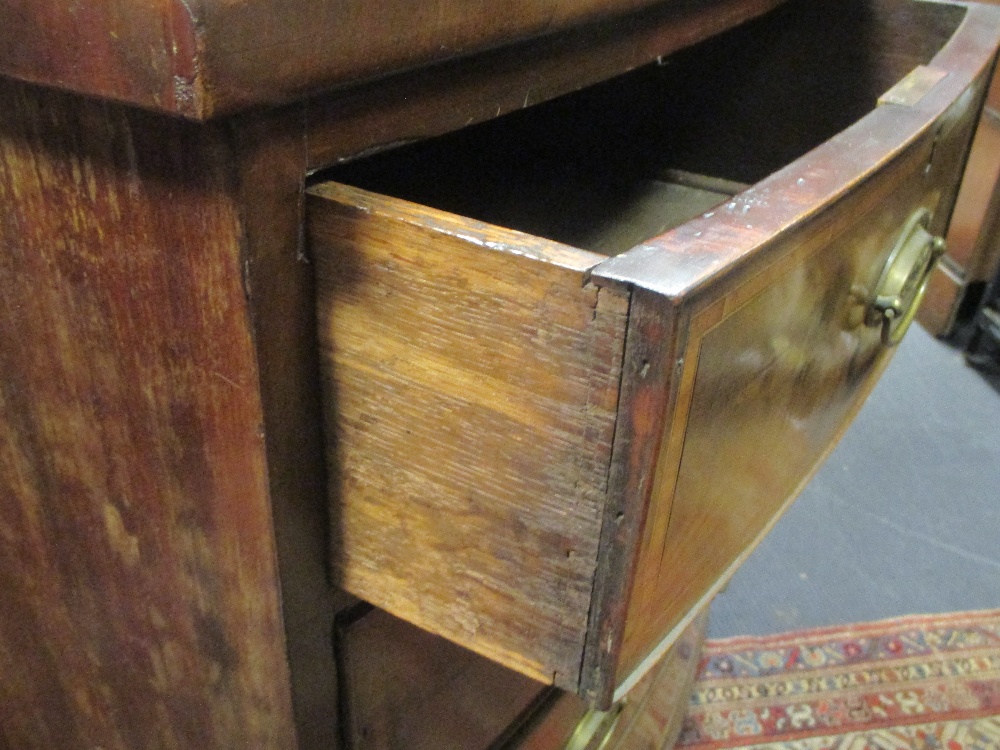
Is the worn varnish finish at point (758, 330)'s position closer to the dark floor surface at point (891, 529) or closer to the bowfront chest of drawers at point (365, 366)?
the bowfront chest of drawers at point (365, 366)

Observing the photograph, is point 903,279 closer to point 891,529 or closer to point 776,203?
point 776,203

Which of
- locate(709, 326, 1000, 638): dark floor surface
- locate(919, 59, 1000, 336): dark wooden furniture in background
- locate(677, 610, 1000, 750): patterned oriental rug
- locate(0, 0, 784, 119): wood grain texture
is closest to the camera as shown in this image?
locate(0, 0, 784, 119): wood grain texture

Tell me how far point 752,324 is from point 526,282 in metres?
0.10

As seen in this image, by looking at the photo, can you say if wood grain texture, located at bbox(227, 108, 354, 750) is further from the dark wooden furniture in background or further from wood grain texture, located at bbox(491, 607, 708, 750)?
the dark wooden furniture in background

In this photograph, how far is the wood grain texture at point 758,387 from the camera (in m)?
0.35

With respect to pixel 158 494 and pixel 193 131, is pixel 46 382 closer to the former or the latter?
pixel 158 494

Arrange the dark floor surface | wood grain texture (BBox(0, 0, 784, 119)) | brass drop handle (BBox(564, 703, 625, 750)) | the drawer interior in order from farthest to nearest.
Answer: the dark floor surface < the drawer interior < brass drop handle (BBox(564, 703, 625, 750)) < wood grain texture (BBox(0, 0, 784, 119))

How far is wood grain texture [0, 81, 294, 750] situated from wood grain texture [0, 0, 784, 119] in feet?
0.12

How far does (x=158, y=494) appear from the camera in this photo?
467 millimetres

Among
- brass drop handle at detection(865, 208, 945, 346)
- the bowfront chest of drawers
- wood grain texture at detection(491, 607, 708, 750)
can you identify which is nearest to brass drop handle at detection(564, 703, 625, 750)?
wood grain texture at detection(491, 607, 708, 750)

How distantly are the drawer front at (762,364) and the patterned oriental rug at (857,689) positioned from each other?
1.86ft

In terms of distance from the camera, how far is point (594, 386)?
34 centimetres

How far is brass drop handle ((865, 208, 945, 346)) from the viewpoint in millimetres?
536

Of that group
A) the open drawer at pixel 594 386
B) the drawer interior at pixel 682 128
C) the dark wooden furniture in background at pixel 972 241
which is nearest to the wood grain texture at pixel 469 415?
the open drawer at pixel 594 386
